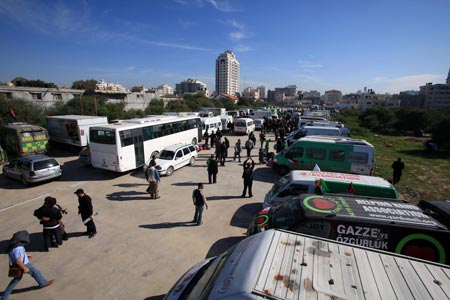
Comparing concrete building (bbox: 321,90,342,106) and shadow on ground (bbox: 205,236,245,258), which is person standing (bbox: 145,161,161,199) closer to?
shadow on ground (bbox: 205,236,245,258)

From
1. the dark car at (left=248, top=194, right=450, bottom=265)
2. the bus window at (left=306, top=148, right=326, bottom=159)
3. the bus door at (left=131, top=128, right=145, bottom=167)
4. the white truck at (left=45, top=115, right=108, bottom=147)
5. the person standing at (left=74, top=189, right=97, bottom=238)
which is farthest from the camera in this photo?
the white truck at (left=45, top=115, right=108, bottom=147)

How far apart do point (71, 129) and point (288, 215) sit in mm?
18298

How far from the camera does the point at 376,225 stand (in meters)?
4.79

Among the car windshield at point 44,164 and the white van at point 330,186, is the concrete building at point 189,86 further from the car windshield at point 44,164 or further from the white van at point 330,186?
the white van at point 330,186

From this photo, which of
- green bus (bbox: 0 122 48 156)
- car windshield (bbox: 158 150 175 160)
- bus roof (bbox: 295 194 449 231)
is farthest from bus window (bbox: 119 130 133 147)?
bus roof (bbox: 295 194 449 231)

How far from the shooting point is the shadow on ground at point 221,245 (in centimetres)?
616

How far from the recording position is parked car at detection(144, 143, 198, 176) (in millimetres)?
12428

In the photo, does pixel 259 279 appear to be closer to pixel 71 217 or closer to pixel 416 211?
pixel 416 211

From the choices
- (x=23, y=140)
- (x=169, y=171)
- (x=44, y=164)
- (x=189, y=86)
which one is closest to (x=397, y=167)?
(x=169, y=171)

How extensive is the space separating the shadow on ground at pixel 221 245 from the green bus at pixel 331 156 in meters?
6.94

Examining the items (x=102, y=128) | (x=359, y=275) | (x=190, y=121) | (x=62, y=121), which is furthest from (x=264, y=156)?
(x=62, y=121)

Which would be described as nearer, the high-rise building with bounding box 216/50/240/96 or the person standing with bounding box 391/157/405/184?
the person standing with bounding box 391/157/405/184

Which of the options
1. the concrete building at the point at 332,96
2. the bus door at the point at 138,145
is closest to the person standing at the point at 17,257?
the bus door at the point at 138,145

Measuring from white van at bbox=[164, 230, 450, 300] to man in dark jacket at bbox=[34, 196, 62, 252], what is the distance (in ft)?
15.8
